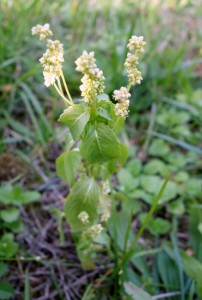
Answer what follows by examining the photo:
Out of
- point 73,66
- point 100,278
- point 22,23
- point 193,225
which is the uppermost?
point 22,23

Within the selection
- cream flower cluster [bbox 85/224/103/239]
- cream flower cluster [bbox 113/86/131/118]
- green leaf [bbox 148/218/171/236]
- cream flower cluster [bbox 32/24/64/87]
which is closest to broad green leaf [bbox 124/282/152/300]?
cream flower cluster [bbox 85/224/103/239]

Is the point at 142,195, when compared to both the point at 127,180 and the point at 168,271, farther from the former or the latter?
the point at 168,271

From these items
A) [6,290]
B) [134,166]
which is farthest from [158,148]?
[6,290]

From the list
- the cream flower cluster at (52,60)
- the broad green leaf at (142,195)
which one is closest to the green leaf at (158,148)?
the broad green leaf at (142,195)

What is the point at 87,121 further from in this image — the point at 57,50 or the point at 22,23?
the point at 22,23

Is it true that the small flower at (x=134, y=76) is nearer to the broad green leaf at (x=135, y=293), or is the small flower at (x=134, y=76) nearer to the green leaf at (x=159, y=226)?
the broad green leaf at (x=135, y=293)

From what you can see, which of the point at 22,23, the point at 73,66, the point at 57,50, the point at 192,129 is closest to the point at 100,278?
the point at 57,50
